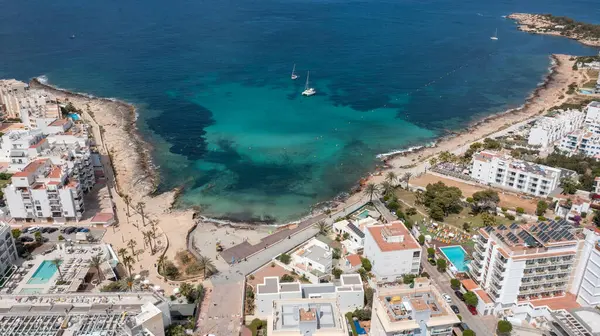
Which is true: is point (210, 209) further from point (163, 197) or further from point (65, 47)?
point (65, 47)

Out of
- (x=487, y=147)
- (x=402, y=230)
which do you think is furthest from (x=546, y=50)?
(x=402, y=230)

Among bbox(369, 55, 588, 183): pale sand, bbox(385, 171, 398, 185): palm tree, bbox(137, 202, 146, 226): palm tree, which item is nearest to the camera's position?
bbox(137, 202, 146, 226): palm tree

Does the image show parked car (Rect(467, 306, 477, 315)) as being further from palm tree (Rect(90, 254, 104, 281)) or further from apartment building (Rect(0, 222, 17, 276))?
apartment building (Rect(0, 222, 17, 276))

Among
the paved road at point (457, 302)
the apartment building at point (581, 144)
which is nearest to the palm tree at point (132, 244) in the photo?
the paved road at point (457, 302)

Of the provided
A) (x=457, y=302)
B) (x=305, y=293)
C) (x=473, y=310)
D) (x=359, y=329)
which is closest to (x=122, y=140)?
(x=305, y=293)

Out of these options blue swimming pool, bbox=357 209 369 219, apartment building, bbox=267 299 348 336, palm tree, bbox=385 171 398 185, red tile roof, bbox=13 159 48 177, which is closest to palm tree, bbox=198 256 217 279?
apartment building, bbox=267 299 348 336

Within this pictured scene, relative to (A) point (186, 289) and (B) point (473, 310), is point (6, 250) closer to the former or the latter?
(A) point (186, 289)
